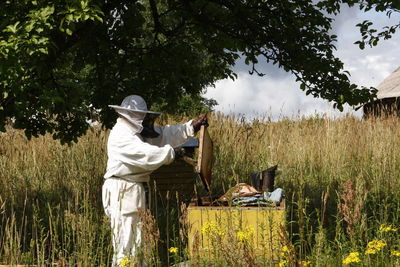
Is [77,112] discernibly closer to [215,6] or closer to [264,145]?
[215,6]

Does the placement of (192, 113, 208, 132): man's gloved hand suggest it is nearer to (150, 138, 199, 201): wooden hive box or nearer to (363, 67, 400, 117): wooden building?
(150, 138, 199, 201): wooden hive box

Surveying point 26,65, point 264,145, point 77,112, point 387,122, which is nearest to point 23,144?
point 77,112

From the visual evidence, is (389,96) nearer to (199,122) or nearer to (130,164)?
(199,122)

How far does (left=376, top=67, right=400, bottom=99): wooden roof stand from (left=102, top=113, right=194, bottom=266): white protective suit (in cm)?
1399

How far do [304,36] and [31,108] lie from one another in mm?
3716

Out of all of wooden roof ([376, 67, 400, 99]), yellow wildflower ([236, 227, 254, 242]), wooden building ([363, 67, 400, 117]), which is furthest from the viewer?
wooden roof ([376, 67, 400, 99])

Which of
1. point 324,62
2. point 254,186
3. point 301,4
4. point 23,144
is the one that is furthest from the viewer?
point 23,144

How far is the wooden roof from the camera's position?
57.2 ft

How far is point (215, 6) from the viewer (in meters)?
7.77

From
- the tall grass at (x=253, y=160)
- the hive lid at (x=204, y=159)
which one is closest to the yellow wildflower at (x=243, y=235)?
the hive lid at (x=204, y=159)

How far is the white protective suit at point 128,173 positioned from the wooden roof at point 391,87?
1399 cm

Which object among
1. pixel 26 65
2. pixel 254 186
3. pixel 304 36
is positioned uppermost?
pixel 304 36

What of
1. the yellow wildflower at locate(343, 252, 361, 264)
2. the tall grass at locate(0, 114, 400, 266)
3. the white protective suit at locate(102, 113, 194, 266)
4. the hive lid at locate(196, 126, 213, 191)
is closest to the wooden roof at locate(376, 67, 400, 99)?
the tall grass at locate(0, 114, 400, 266)

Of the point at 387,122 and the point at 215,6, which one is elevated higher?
the point at 215,6
